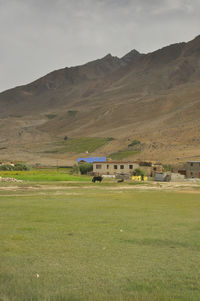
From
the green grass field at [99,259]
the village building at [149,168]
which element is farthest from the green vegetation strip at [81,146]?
the green grass field at [99,259]

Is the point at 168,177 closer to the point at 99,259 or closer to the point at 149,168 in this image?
the point at 149,168

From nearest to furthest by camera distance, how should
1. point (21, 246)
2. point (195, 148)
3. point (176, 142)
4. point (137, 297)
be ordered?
point (137, 297), point (21, 246), point (195, 148), point (176, 142)

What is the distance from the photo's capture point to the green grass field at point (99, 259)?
8820 mm

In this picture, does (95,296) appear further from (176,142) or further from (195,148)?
(176,142)

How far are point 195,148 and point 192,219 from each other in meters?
121

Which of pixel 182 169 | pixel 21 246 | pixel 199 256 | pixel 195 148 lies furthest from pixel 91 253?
pixel 195 148

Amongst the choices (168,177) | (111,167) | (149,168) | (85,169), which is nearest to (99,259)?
(168,177)

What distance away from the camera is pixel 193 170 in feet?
272

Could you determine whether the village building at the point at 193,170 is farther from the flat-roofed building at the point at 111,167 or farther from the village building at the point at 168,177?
the flat-roofed building at the point at 111,167

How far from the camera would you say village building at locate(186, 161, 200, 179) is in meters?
82.2

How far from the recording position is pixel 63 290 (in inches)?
348

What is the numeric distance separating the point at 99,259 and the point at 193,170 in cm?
7447

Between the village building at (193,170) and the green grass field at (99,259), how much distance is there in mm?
64822

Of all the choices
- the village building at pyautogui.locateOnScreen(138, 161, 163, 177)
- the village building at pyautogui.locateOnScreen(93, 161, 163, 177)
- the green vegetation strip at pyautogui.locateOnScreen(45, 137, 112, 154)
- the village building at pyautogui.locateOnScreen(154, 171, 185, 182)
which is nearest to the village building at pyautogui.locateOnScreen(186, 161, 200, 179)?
the village building at pyautogui.locateOnScreen(138, 161, 163, 177)
